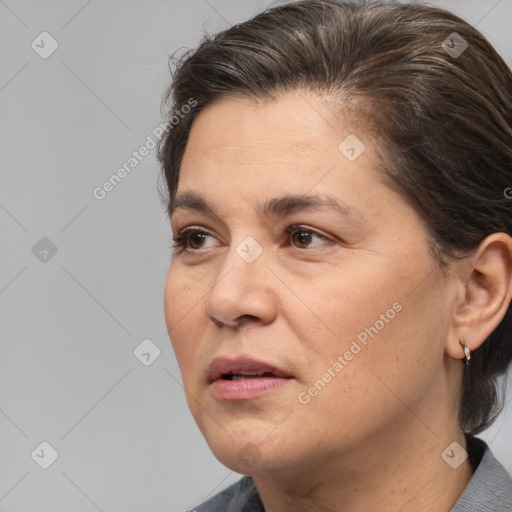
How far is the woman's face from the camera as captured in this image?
167 cm

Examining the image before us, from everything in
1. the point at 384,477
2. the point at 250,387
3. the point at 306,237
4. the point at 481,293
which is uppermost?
the point at 306,237

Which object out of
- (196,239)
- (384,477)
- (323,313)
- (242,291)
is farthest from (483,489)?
(196,239)

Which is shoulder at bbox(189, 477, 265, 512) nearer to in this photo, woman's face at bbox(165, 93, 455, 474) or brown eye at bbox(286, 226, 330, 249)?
woman's face at bbox(165, 93, 455, 474)

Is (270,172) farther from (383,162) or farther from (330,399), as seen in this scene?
(330,399)

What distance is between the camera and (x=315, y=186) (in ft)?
5.63

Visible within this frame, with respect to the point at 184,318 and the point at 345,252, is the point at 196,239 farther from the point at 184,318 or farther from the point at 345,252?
the point at 345,252

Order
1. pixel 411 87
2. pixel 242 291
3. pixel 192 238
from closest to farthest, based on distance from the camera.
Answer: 1. pixel 242 291
2. pixel 411 87
3. pixel 192 238

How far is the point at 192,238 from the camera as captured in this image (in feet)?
6.26

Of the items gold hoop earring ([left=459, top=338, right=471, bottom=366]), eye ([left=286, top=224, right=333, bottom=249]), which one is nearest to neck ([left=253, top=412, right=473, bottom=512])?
gold hoop earring ([left=459, top=338, right=471, bottom=366])

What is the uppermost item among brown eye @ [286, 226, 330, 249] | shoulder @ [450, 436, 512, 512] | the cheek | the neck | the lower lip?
the cheek

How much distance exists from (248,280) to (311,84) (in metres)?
0.39

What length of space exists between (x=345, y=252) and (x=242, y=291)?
0.20m

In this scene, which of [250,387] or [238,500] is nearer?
[250,387]

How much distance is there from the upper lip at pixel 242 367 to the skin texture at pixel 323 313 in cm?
1
